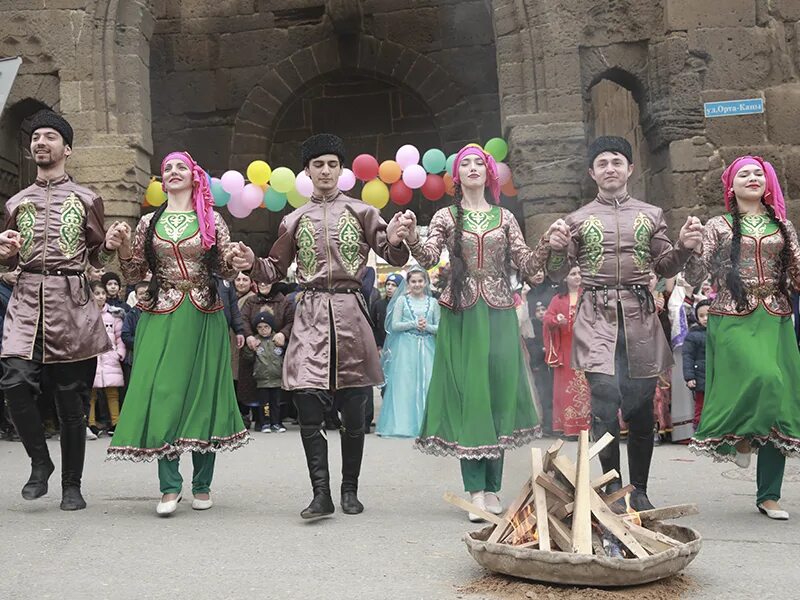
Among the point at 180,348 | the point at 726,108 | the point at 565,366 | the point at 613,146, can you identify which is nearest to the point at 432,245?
the point at 613,146

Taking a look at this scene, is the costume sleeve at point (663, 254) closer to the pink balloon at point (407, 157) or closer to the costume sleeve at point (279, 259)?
the costume sleeve at point (279, 259)

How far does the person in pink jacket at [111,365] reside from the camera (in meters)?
9.57

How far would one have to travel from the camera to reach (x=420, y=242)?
5156mm

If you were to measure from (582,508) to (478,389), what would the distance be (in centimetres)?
156

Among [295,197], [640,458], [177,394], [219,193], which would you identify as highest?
[219,193]

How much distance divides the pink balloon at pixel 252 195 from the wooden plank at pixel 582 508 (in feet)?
26.6

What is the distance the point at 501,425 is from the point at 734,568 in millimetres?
1520

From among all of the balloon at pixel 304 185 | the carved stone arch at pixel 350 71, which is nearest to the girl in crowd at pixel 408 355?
the balloon at pixel 304 185

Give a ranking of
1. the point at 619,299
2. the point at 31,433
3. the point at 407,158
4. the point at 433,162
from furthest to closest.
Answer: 1. the point at 407,158
2. the point at 433,162
3. the point at 31,433
4. the point at 619,299

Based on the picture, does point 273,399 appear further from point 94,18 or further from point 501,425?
point 501,425

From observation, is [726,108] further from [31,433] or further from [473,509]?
[31,433]

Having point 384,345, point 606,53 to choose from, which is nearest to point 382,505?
point 384,345

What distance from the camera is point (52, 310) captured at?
532 cm

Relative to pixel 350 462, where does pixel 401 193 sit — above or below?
above
